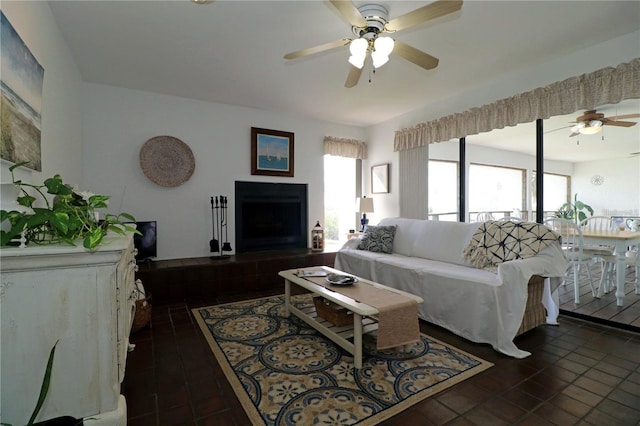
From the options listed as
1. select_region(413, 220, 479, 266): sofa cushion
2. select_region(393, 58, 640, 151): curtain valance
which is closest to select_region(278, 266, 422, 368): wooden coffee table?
select_region(413, 220, 479, 266): sofa cushion

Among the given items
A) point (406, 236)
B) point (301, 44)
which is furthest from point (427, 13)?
point (406, 236)

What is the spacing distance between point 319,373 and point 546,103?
3.28m

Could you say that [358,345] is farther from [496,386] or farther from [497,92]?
[497,92]

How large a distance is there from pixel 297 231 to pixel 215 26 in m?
3.11

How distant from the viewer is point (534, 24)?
2.37m

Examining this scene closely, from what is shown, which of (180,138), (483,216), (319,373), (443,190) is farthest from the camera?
(443,190)

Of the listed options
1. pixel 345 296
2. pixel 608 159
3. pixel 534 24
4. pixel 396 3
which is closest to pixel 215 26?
pixel 396 3

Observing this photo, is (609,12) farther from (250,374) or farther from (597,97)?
(250,374)

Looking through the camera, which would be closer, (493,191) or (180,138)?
(180,138)

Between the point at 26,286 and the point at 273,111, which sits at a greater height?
the point at 273,111

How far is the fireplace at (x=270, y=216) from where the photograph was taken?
173 inches

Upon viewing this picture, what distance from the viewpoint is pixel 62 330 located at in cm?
132

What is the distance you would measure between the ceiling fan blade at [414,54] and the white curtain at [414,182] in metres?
2.15

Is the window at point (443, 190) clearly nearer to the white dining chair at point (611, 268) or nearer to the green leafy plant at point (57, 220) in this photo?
the white dining chair at point (611, 268)
